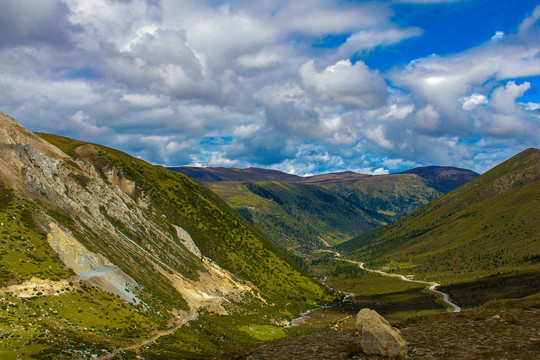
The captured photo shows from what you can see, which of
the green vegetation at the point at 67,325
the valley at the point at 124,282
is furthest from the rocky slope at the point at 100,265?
the valley at the point at 124,282

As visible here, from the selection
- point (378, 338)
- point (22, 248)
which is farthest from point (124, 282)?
point (378, 338)

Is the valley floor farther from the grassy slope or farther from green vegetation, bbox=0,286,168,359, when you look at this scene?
the grassy slope

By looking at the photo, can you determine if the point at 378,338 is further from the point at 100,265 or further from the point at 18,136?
the point at 18,136

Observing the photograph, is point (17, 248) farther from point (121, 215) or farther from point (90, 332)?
point (121, 215)

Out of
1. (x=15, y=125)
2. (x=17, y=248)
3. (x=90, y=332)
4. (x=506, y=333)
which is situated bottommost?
(x=90, y=332)

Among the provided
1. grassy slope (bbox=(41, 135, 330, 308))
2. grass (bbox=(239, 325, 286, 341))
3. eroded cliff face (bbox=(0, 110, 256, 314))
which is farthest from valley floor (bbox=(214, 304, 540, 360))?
grassy slope (bbox=(41, 135, 330, 308))

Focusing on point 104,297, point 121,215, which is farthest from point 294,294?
point 104,297
